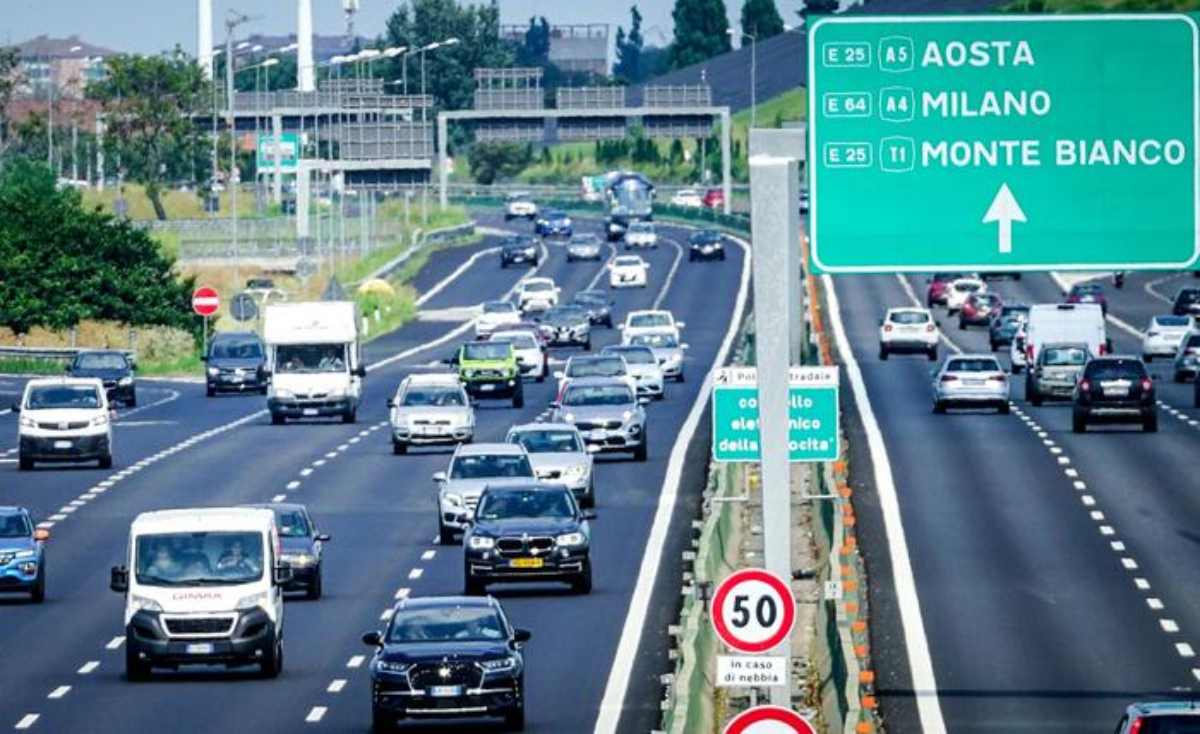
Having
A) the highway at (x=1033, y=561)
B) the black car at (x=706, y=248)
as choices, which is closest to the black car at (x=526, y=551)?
the highway at (x=1033, y=561)

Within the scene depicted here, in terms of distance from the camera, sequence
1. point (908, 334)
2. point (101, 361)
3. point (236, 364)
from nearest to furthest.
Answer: point (101, 361)
point (236, 364)
point (908, 334)

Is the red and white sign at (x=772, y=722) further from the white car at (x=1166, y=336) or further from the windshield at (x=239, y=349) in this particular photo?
the white car at (x=1166, y=336)

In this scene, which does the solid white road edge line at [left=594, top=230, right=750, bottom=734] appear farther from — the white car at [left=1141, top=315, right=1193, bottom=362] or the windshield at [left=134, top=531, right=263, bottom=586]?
the white car at [left=1141, top=315, right=1193, bottom=362]

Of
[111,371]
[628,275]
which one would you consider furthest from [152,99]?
[111,371]

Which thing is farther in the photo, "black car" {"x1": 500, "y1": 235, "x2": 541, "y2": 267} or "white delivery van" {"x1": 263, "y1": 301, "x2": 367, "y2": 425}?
"black car" {"x1": 500, "y1": 235, "x2": 541, "y2": 267}

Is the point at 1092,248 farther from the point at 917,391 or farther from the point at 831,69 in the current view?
the point at 917,391

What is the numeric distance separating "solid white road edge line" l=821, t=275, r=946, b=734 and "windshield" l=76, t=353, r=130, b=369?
62.9ft

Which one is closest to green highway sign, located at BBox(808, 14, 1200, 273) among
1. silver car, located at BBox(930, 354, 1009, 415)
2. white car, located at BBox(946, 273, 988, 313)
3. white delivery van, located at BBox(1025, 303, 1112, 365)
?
silver car, located at BBox(930, 354, 1009, 415)

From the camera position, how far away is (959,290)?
124750 mm

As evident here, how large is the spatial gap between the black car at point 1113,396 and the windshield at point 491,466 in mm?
20600

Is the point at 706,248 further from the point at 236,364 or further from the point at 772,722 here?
the point at 772,722

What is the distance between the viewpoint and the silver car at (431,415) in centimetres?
7100

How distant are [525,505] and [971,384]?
104ft

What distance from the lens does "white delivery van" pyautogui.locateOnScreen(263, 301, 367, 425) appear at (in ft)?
255
